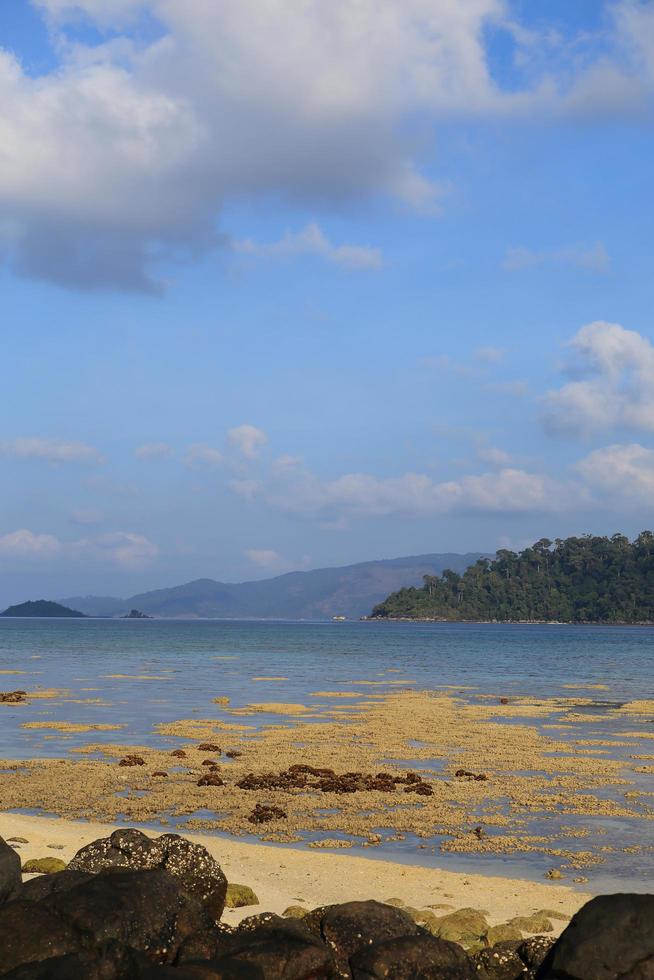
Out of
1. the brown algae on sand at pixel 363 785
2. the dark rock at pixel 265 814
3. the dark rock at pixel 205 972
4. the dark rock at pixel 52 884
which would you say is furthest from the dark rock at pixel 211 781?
the dark rock at pixel 205 972

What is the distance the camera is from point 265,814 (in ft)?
81.6

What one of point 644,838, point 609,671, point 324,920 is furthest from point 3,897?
point 609,671

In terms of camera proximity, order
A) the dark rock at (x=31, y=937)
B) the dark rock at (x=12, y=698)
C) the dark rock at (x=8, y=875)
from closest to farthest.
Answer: the dark rock at (x=31, y=937)
the dark rock at (x=8, y=875)
the dark rock at (x=12, y=698)

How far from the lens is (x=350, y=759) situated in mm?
34344

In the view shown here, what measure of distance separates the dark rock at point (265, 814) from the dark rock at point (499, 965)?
1251 centimetres

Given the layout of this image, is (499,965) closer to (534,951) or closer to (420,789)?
(534,951)

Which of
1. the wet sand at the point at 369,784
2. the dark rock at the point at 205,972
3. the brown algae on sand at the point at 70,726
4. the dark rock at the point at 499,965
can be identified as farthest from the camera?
the brown algae on sand at the point at 70,726

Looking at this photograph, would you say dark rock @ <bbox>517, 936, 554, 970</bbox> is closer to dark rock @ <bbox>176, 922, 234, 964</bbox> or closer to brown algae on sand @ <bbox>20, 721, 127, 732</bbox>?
dark rock @ <bbox>176, 922, 234, 964</bbox>

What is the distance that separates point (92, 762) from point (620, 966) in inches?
987

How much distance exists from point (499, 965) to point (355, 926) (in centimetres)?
200

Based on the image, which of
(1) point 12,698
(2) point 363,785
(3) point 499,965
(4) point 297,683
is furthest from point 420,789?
(4) point 297,683

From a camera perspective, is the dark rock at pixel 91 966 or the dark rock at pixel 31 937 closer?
the dark rock at pixel 91 966

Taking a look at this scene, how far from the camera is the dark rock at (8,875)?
12.8 metres

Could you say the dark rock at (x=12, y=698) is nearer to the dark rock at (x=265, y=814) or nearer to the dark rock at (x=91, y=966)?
the dark rock at (x=265, y=814)
